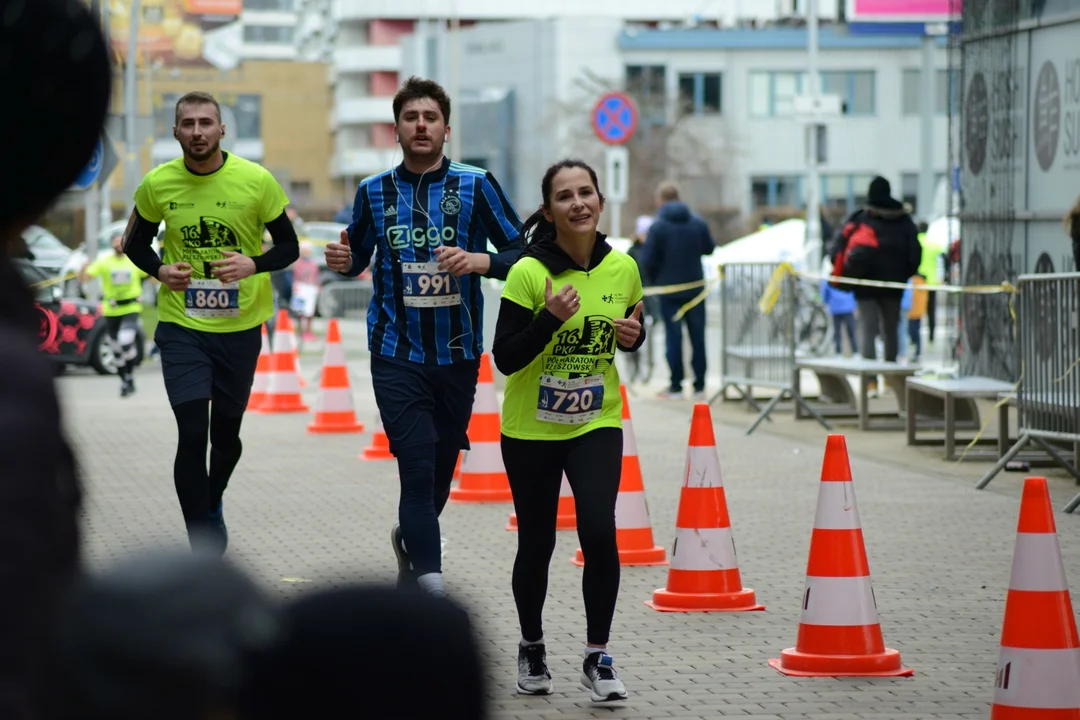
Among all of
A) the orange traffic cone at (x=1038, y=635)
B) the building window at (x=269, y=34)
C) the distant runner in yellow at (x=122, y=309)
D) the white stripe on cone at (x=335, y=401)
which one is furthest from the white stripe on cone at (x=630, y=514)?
the building window at (x=269, y=34)

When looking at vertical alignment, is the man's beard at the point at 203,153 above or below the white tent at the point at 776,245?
above

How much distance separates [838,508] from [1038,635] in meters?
1.21

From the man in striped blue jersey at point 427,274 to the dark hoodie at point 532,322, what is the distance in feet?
2.31

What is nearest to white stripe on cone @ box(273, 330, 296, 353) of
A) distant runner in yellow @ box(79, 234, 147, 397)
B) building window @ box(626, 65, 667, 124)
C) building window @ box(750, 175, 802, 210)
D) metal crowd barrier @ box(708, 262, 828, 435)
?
distant runner in yellow @ box(79, 234, 147, 397)

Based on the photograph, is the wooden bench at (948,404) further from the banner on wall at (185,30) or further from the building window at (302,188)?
the building window at (302,188)

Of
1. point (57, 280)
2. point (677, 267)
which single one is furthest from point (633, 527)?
point (57, 280)

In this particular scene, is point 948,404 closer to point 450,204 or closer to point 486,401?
point 486,401

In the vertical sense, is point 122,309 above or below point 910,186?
below

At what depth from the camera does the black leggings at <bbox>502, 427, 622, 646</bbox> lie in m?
5.91

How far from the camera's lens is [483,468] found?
11.6m

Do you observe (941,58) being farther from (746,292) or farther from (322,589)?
(322,589)

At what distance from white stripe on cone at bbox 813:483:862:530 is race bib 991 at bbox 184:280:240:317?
107 inches

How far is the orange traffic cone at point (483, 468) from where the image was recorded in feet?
37.6

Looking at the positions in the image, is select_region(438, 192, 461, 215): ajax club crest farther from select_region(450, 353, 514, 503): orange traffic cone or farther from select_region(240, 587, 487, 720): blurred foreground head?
select_region(240, 587, 487, 720): blurred foreground head
